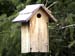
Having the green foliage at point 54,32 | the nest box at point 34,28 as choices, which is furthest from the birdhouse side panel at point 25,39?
the green foliage at point 54,32

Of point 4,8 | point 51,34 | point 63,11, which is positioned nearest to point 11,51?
point 51,34

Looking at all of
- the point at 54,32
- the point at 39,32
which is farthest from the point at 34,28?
the point at 54,32

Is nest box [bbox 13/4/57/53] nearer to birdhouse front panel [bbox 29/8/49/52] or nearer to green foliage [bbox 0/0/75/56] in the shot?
birdhouse front panel [bbox 29/8/49/52]

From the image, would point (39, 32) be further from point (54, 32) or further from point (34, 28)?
point (54, 32)

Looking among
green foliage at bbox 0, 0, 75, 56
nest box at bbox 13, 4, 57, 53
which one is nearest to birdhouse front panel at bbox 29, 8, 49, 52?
nest box at bbox 13, 4, 57, 53

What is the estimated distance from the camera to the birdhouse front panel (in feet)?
12.7

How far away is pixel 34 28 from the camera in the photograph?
12.9 ft

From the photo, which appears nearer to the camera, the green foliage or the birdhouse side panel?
the birdhouse side panel

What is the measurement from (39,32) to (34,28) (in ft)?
0.25

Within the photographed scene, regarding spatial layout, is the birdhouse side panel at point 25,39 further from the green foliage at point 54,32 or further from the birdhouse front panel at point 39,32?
the green foliage at point 54,32

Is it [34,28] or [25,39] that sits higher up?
[34,28]

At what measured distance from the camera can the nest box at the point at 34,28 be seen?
12.6ft

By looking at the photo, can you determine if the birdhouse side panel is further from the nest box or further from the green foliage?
the green foliage

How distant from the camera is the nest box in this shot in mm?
3852
